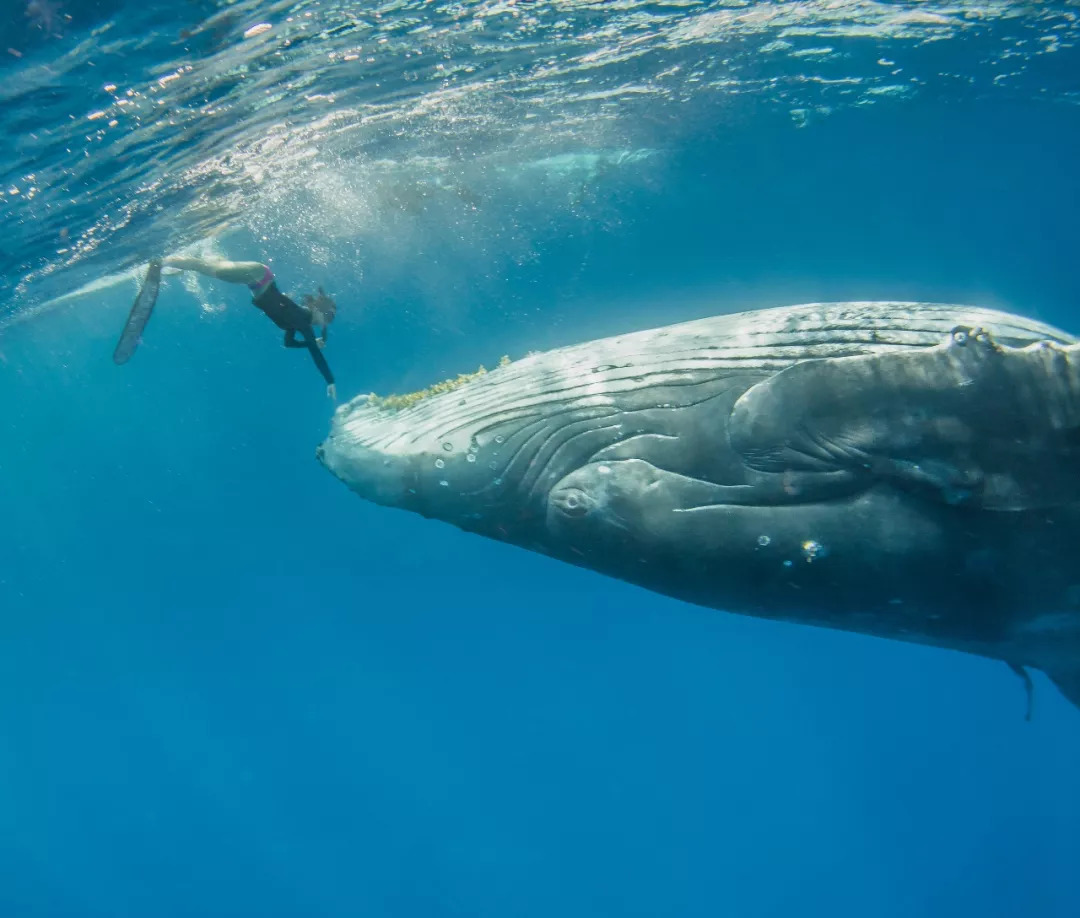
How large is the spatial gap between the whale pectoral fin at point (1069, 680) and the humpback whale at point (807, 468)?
0.31ft

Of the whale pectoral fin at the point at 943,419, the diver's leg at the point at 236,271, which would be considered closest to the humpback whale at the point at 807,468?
the whale pectoral fin at the point at 943,419

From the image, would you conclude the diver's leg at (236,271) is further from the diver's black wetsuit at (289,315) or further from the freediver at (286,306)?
the diver's black wetsuit at (289,315)

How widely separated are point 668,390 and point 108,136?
50.2ft

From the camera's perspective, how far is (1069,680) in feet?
16.7

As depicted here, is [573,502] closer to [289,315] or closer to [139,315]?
[289,315]

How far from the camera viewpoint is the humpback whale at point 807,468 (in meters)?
3.24

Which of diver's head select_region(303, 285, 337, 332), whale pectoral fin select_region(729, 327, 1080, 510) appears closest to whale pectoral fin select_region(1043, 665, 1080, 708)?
whale pectoral fin select_region(729, 327, 1080, 510)

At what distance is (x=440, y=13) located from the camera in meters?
13.8

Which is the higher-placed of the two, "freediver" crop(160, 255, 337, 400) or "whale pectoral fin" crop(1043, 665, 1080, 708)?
"freediver" crop(160, 255, 337, 400)

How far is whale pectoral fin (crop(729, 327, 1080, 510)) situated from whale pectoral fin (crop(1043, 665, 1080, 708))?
2.35 m

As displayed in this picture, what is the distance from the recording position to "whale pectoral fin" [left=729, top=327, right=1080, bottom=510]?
10.2 feet

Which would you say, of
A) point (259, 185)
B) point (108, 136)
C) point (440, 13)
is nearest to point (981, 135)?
point (440, 13)

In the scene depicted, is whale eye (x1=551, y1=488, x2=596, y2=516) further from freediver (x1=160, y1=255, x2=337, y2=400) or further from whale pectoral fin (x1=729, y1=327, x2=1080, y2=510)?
freediver (x1=160, y1=255, x2=337, y2=400)

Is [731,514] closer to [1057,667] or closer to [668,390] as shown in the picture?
[668,390]
